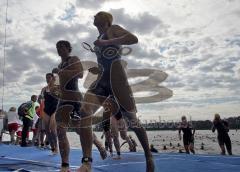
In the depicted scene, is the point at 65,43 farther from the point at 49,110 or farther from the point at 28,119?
the point at 28,119

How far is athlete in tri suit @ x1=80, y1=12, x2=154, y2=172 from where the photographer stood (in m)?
3.89

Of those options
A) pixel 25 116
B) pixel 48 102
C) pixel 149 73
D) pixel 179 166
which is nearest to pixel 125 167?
pixel 179 166

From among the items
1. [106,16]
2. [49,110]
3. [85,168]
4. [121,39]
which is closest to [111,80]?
[121,39]

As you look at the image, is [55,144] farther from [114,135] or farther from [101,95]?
[101,95]

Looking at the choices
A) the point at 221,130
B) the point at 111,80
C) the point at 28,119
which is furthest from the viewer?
the point at 221,130

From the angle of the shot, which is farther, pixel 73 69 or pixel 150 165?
pixel 73 69

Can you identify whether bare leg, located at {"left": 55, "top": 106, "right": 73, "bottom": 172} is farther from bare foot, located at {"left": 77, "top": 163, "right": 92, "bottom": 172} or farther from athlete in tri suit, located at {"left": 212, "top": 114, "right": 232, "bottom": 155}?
athlete in tri suit, located at {"left": 212, "top": 114, "right": 232, "bottom": 155}

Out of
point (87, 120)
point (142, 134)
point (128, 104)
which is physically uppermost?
Result: point (128, 104)

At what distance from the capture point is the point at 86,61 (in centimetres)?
462

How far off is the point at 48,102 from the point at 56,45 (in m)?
2.88

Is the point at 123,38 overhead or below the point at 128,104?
overhead

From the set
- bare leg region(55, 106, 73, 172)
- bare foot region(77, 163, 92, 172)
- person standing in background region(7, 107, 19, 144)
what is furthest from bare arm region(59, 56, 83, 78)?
person standing in background region(7, 107, 19, 144)

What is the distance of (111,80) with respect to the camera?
401 cm

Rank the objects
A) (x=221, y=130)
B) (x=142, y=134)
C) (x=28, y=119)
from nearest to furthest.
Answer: (x=142, y=134) → (x=28, y=119) → (x=221, y=130)
